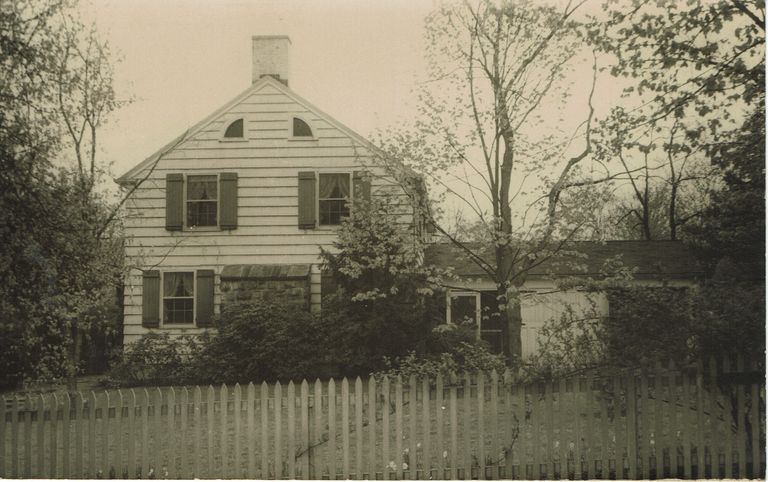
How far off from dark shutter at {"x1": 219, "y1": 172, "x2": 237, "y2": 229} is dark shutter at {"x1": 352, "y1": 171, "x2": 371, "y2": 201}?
1442 millimetres

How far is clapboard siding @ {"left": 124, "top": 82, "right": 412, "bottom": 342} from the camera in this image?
293 inches

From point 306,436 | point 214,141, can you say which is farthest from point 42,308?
point 306,436

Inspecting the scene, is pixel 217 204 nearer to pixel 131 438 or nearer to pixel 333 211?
pixel 333 211

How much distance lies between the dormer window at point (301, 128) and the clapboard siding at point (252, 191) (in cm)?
9

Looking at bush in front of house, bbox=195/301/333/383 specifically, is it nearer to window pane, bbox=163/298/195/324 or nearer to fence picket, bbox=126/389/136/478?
window pane, bbox=163/298/195/324

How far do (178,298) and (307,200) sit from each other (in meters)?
1.81

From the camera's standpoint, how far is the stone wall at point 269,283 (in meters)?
7.48

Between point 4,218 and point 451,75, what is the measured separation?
15.1 feet

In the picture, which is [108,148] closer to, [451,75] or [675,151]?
[451,75]

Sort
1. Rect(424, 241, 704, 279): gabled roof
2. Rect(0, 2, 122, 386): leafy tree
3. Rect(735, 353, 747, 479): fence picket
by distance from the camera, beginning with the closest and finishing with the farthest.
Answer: Rect(735, 353, 747, 479): fence picket < Rect(0, 2, 122, 386): leafy tree < Rect(424, 241, 704, 279): gabled roof

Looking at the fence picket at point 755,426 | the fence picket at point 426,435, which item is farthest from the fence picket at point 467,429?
the fence picket at point 755,426

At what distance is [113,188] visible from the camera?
7230 mm

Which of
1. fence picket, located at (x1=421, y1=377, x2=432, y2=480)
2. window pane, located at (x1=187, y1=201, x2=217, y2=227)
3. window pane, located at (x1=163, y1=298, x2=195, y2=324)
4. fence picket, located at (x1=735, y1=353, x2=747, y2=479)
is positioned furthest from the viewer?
window pane, located at (x1=187, y1=201, x2=217, y2=227)

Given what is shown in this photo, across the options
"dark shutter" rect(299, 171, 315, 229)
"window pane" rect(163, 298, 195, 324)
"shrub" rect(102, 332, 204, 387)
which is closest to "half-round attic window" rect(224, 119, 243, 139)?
"dark shutter" rect(299, 171, 315, 229)
